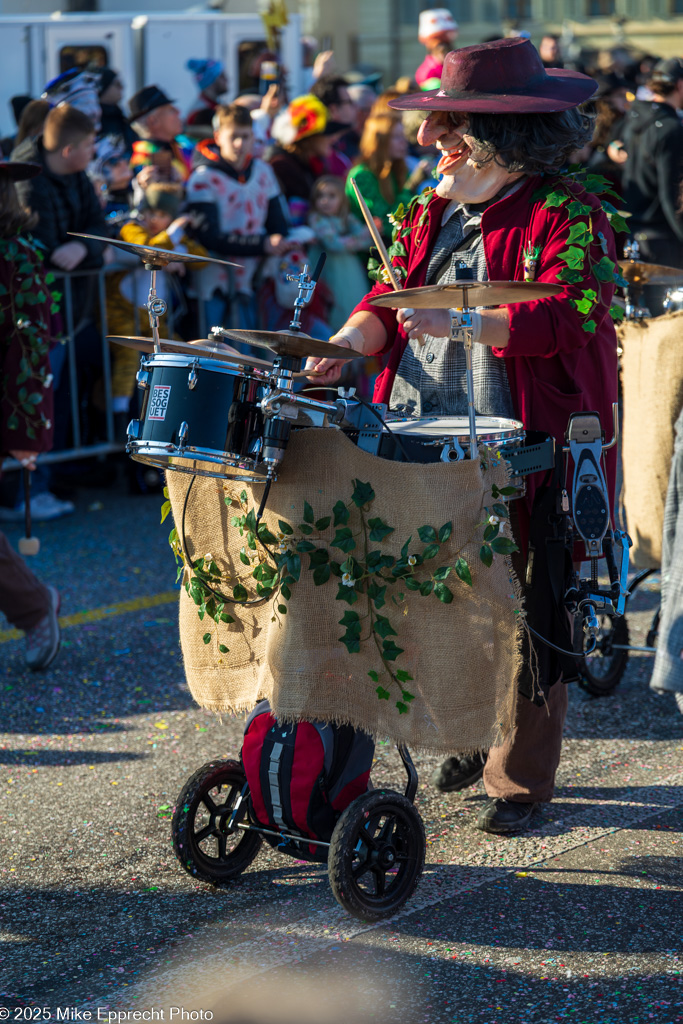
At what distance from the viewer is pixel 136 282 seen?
8.02 metres

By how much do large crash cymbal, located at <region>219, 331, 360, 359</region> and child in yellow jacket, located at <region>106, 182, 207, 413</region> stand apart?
16.8 ft

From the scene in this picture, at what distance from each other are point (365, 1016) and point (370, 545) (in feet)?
3.47

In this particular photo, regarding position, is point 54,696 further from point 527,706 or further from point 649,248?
point 649,248

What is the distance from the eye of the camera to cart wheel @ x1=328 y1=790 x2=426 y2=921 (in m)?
3.06

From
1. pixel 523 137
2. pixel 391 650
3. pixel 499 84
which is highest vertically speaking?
pixel 499 84

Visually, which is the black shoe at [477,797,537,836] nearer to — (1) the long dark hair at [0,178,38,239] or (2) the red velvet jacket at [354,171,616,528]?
(2) the red velvet jacket at [354,171,616,528]

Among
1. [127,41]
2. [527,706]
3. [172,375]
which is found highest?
[127,41]

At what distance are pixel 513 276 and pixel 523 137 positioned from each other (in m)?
0.36

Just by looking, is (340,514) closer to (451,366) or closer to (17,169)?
(451,366)

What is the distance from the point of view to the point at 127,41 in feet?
48.0

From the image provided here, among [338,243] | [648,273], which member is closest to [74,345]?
[338,243]

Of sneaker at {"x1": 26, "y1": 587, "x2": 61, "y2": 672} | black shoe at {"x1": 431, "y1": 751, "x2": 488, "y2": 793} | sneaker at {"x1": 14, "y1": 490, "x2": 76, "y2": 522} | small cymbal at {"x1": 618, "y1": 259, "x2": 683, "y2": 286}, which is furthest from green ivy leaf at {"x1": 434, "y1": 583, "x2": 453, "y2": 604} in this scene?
sneaker at {"x1": 14, "y1": 490, "x2": 76, "y2": 522}

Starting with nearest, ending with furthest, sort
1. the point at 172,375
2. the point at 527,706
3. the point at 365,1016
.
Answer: the point at 365,1016 < the point at 172,375 < the point at 527,706

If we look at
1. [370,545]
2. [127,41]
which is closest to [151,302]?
[370,545]
